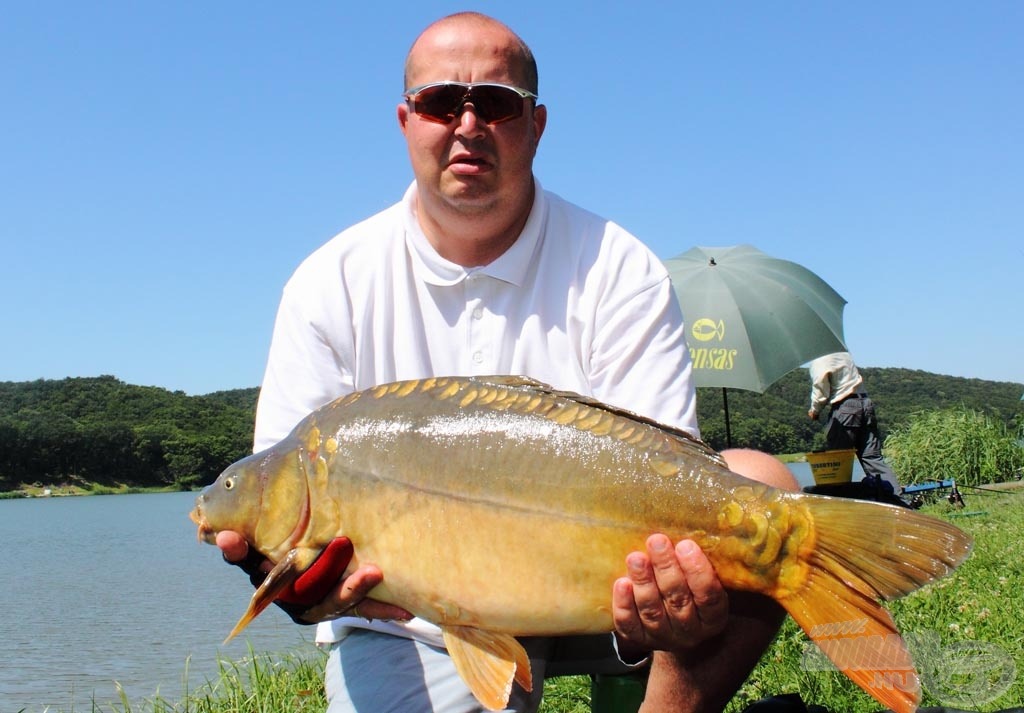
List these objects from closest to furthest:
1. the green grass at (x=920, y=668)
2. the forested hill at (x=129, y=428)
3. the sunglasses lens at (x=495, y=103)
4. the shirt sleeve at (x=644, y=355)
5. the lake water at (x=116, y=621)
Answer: the shirt sleeve at (x=644, y=355)
the sunglasses lens at (x=495, y=103)
the green grass at (x=920, y=668)
the lake water at (x=116, y=621)
the forested hill at (x=129, y=428)

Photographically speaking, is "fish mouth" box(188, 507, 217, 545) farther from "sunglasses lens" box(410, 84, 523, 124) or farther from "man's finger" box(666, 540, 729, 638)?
"sunglasses lens" box(410, 84, 523, 124)

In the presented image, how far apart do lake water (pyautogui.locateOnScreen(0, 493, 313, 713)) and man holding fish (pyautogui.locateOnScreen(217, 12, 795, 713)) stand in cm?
258

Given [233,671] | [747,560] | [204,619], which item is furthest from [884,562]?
[204,619]

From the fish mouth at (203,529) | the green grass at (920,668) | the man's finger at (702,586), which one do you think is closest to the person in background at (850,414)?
the green grass at (920,668)

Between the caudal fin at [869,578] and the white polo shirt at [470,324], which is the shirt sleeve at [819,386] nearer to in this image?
the white polo shirt at [470,324]

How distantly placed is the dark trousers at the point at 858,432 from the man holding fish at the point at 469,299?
832cm

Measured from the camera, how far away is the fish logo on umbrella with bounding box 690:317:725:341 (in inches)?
319

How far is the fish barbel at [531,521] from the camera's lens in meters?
1.76

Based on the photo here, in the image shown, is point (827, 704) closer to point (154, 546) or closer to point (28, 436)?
point (154, 546)

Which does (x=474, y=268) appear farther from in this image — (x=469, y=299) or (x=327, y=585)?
(x=327, y=585)

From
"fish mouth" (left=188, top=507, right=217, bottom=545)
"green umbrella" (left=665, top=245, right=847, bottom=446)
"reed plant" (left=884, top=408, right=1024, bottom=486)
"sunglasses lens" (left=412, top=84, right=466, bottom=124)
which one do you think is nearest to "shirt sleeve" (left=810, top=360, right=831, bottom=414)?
"green umbrella" (left=665, top=245, right=847, bottom=446)

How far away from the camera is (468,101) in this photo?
105 inches

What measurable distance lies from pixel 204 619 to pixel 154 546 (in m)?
12.8

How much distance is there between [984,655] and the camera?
3.15 metres
